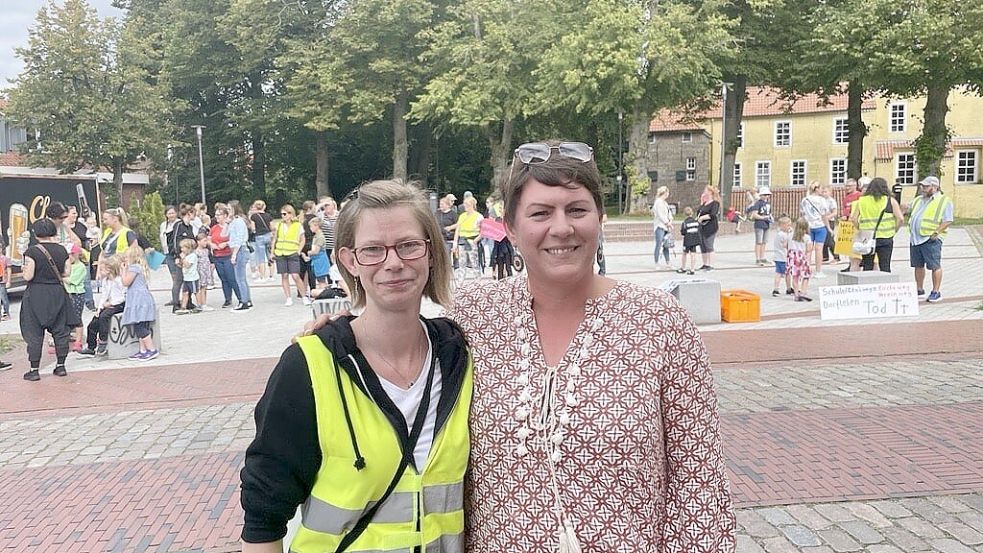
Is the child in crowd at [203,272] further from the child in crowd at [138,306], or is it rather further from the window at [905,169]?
the window at [905,169]

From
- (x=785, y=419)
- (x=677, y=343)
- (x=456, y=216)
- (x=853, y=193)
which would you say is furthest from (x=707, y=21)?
(x=677, y=343)

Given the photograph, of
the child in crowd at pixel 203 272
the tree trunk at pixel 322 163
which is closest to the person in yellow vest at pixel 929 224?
the child in crowd at pixel 203 272

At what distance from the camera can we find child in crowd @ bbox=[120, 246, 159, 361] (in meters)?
9.45

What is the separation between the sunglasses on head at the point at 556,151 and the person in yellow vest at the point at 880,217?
11.3 m

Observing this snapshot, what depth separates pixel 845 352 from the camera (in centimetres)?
832

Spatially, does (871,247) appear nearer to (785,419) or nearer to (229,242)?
(785,419)

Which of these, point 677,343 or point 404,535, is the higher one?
point 677,343

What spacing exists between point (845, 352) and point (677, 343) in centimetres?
743

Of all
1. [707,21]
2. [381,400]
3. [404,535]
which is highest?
[707,21]

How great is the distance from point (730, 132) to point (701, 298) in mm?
25959

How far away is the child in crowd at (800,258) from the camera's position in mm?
12156

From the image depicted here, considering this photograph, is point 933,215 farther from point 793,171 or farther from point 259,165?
point 793,171

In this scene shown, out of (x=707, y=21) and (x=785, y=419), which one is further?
(x=707, y=21)

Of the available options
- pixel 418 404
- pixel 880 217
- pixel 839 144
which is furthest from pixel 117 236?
pixel 839 144
